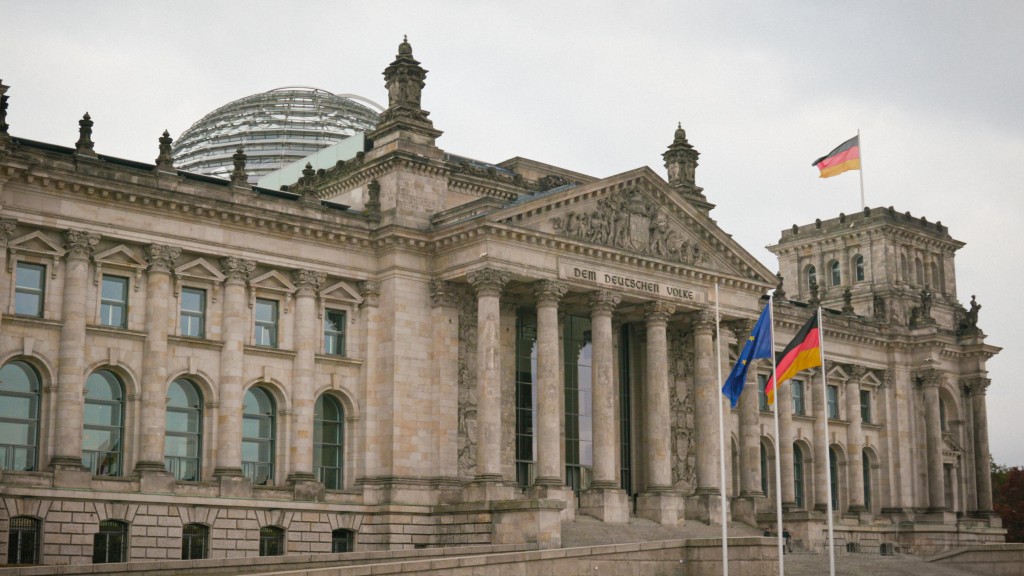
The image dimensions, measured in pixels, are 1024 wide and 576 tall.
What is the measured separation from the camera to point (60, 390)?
149ft

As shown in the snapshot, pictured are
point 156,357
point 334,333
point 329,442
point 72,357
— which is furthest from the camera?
point 334,333

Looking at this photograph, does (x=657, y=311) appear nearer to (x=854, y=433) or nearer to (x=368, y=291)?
(x=368, y=291)

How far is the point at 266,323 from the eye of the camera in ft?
170

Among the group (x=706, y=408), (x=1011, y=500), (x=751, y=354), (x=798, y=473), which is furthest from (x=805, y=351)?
(x=1011, y=500)

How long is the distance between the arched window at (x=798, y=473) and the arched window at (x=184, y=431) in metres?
36.4

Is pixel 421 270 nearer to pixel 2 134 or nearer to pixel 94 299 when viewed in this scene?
pixel 94 299

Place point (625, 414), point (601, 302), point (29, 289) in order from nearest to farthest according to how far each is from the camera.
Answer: point (29, 289) < point (601, 302) < point (625, 414)

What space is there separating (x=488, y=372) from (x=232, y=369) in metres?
9.73

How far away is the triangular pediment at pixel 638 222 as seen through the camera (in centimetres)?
5503

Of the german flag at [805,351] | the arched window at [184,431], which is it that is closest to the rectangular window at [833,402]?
the german flag at [805,351]

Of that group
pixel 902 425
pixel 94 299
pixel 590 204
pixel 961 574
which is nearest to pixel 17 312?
pixel 94 299

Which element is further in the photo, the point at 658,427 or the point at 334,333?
the point at 658,427

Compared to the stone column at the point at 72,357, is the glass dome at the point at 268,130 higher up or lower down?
higher up

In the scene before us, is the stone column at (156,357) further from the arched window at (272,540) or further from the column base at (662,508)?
the column base at (662,508)
